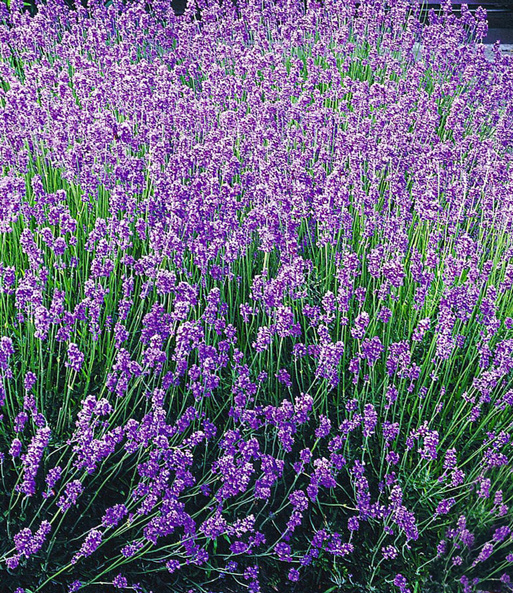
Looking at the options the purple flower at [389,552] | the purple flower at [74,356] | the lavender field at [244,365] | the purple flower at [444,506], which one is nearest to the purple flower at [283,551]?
the lavender field at [244,365]

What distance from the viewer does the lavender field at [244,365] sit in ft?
6.64

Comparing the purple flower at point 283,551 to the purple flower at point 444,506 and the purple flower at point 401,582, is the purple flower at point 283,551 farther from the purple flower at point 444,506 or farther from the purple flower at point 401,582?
the purple flower at point 444,506

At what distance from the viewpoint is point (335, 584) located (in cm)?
222

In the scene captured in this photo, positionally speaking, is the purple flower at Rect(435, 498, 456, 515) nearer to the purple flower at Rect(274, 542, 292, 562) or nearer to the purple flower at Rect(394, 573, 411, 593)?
the purple flower at Rect(394, 573, 411, 593)

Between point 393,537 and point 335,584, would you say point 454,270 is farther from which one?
point 335,584

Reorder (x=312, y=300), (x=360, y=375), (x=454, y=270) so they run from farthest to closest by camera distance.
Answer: (x=312, y=300) → (x=360, y=375) → (x=454, y=270)

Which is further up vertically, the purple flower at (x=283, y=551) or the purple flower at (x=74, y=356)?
the purple flower at (x=74, y=356)

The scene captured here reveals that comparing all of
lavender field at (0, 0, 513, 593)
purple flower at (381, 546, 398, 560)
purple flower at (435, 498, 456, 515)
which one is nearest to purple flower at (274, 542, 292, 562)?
lavender field at (0, 0, 513, 593)

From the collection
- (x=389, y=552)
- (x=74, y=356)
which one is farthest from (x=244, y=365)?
(x=389, y=552)

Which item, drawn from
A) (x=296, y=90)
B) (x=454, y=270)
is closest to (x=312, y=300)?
(x=454, y=270)

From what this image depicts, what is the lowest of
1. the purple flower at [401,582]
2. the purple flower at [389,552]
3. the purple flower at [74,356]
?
the purple flower at [401,582]

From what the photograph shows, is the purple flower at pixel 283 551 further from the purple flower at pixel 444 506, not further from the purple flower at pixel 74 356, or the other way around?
the purple flower at pixel 74 356

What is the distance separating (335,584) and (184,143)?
1937 mm

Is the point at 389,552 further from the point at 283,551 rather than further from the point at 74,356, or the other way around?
the point at 74,356
